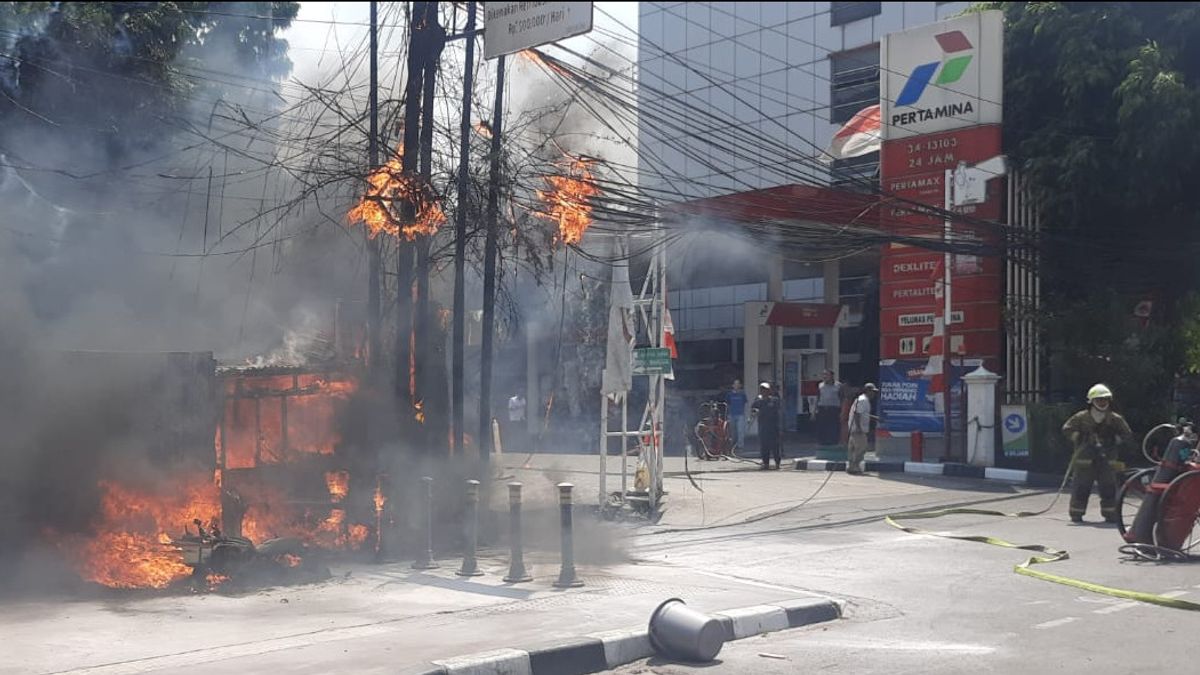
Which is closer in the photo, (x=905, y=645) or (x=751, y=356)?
(x=905, y=645)

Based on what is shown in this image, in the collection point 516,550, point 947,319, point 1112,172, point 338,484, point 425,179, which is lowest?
point 516,550

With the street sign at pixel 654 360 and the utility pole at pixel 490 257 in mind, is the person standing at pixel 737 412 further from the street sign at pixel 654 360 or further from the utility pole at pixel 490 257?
the utility pole at pixel 490 257

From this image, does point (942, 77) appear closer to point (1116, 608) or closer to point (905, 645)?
point (1116, 608)

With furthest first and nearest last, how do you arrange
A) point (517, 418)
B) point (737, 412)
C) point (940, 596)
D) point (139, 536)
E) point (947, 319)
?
point (517, 418) → point (737, 412) → point (947, 319) → point (139, 536) → point (940, 596)

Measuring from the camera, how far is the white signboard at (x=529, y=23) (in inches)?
430

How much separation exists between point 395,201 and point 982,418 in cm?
1187

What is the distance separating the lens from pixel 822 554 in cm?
1123

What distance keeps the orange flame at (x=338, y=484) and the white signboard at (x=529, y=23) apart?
4.62 metres

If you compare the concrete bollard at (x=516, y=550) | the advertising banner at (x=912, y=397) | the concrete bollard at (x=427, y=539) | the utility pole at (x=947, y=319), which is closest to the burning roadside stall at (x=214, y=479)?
the concrete bollard at (x=427, y=539)

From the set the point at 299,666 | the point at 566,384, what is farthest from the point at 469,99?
the point at 566,384

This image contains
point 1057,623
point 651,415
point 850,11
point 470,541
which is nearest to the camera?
point 1057,623

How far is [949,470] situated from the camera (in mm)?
18891

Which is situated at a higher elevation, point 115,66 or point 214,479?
point 115,66

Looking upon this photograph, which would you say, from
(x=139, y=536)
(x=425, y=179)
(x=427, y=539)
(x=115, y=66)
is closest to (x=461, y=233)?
(x=425, y=179)
